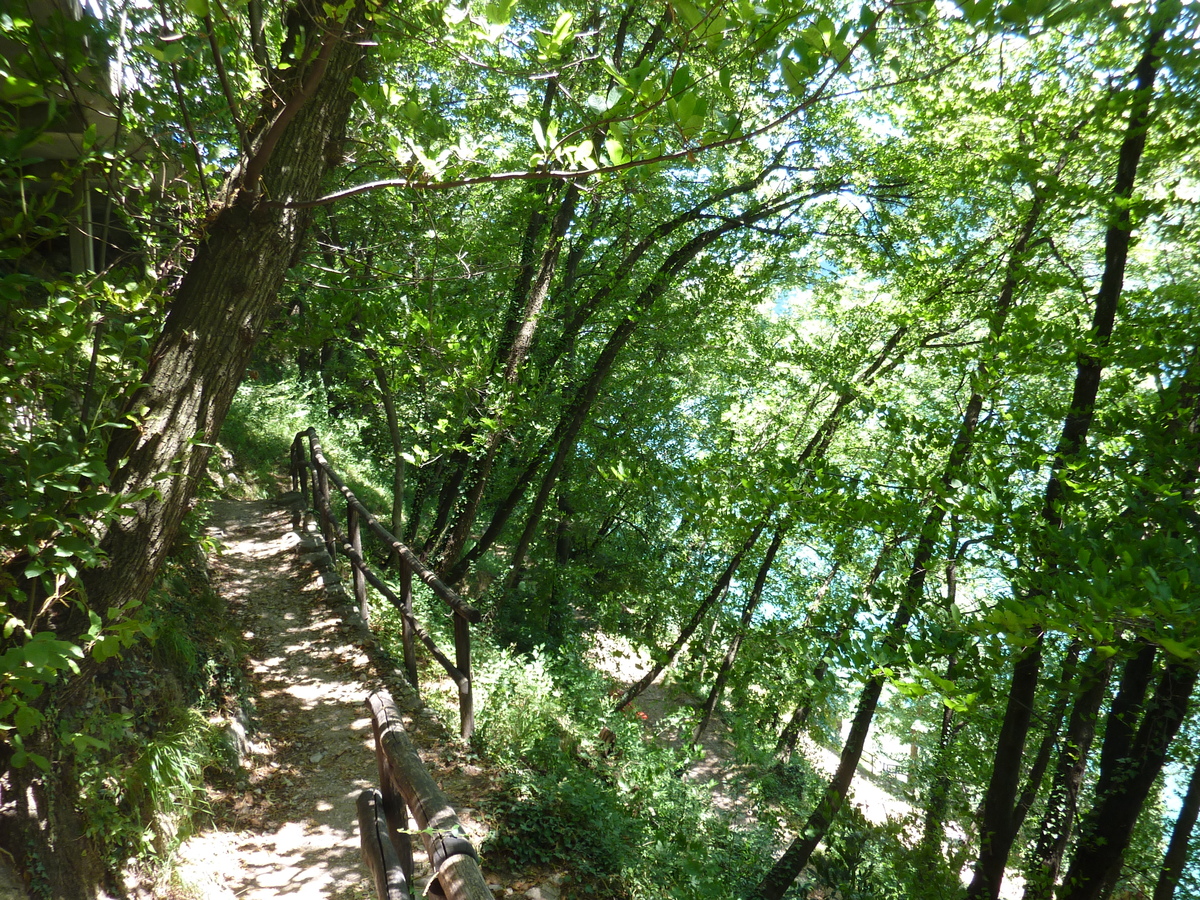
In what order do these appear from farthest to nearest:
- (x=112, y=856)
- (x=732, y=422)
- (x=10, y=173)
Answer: (x=732, y=422)
(x=112, y=856)
(x=10, y=173)

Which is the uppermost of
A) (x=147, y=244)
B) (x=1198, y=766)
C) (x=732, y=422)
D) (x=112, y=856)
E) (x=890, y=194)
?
(x=890, y=194)

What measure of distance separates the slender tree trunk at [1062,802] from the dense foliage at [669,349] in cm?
4

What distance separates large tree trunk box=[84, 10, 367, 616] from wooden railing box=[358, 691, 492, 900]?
1020mm

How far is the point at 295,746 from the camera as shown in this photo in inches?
185

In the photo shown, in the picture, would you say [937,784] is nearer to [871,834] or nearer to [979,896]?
[871,834]

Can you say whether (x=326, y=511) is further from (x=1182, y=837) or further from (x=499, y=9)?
(x=1182, y=837)

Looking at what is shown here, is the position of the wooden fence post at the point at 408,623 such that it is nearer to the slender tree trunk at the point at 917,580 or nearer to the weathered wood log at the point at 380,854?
the weathered wood log at the point at 380,854

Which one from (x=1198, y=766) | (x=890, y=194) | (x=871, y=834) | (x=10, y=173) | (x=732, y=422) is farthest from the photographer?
(x=732, y=422)

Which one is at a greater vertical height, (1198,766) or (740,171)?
(740,171)

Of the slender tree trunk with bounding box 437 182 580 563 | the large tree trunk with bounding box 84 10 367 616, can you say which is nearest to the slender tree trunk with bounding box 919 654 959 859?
the slender tree trunk with bounding box 437 182 580 563

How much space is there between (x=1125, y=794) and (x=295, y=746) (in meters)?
5.21

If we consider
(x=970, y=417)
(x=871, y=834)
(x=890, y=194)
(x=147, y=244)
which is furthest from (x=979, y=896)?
(x=890, y=194)

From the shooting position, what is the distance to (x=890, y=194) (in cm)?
816

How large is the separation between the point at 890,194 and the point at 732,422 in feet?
16.7
